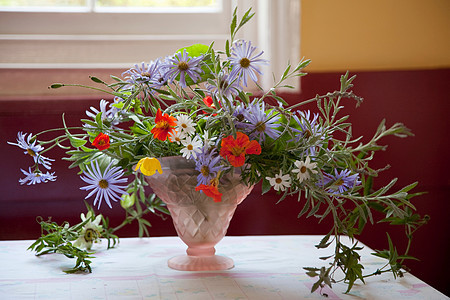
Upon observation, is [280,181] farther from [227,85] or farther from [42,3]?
[42,3]

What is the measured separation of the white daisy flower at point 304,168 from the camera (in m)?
0.75

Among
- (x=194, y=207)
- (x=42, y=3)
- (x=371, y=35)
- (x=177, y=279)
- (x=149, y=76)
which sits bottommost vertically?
(x=177, y=279)

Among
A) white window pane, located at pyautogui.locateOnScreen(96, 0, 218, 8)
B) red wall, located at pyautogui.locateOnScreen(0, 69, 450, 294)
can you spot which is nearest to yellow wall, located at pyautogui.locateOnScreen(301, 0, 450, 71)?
red wall, located at pyautogui.locateOnScreen(0, 69, 450, 294)

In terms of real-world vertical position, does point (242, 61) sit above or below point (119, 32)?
below

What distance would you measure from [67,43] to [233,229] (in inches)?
28.3

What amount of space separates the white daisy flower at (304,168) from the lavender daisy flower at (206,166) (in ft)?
0.35

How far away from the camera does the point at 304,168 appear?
2.50 feet

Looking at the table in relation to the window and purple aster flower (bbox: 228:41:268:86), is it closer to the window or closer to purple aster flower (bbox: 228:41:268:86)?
purple aster flower (bbox: 228:41:268:86)

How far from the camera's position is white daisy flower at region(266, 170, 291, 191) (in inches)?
30.8

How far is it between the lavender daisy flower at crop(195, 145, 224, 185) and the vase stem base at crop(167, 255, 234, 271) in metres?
0.19

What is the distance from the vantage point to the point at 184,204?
0.88 metres

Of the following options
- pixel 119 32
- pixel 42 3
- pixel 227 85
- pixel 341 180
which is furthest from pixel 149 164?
pixel 42 3

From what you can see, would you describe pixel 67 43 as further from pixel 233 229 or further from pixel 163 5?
pixel 233 229

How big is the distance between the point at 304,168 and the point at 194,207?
0.21m
